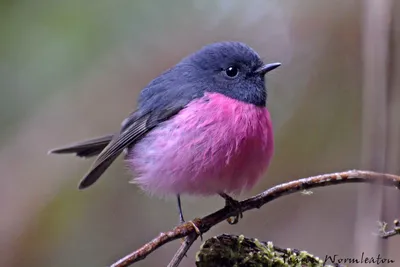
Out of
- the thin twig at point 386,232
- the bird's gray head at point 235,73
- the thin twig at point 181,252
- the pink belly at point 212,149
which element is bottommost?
the thin twig at point 181,252

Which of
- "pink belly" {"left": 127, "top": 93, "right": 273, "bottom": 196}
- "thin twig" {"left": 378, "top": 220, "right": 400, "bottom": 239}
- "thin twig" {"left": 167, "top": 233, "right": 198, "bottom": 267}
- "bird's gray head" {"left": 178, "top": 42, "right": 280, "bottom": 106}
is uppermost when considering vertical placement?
"bird's gray head" {"left": 178, "top": 42, "right": 280, "bottom": 106}

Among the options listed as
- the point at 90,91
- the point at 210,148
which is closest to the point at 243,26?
the point at 90,91

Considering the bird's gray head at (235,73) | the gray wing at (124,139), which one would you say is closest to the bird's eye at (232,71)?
the bird's gray head at (235,73)

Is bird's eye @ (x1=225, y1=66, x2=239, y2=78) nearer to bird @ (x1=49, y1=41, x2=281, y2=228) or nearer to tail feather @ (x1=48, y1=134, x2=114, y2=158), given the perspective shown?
bird @ (x1=49, y1=41, x2=281, y2=228)

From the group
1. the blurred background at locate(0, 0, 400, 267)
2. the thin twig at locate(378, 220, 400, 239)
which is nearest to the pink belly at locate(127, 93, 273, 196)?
the thin twig at locate(378, 220, 400, 239)

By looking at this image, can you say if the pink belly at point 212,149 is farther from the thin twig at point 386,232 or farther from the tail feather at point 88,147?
the thin twig at point 386,232

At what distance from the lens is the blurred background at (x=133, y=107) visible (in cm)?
465

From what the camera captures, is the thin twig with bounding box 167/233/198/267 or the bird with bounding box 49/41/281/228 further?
the bird with bounding box 49/41/281/228

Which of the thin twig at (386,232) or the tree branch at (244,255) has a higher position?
the thin twig at (386,232)

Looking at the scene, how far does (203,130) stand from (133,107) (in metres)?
2.43

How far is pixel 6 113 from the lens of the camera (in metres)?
4.70

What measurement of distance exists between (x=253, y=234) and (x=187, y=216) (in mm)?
675

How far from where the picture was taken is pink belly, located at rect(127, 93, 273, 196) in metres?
3.02

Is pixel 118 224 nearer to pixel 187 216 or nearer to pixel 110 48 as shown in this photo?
pixel 187 216
